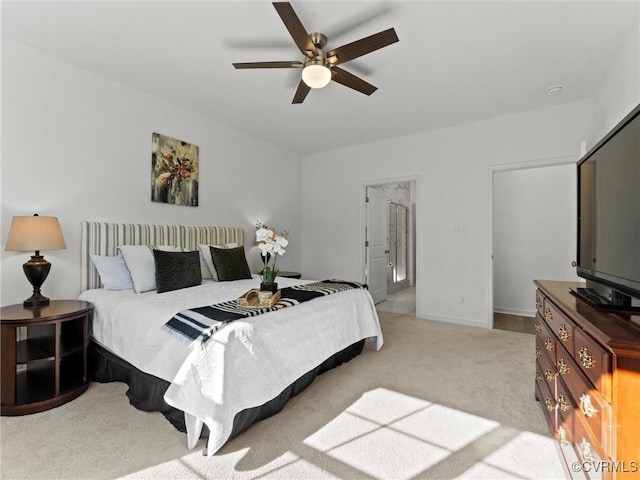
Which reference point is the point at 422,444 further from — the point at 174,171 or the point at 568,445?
the point at 174,171

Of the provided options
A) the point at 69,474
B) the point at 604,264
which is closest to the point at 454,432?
the point at 604,264

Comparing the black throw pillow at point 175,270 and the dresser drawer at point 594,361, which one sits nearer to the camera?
the dresser drawer at point 594,361

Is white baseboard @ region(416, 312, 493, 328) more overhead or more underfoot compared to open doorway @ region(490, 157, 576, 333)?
more underfoot

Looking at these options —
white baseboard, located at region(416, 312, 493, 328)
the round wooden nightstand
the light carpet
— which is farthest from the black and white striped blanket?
white baseboard, located at region(416, 312, 493, 328)

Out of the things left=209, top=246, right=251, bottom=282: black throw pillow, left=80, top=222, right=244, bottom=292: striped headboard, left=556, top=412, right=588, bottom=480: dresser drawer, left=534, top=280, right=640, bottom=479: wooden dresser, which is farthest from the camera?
left=209, top=246, right=251, bottom=282: black throw pillow

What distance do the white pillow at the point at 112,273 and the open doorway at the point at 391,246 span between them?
11.6ft

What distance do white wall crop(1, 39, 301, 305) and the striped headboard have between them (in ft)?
0.27

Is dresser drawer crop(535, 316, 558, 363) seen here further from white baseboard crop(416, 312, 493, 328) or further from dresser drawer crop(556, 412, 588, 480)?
white baseboard crop(416, 312, 493, 328)

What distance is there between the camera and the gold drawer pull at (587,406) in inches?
43.2

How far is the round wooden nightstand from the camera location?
201 cm

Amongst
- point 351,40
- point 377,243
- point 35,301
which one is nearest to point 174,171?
point 35,301

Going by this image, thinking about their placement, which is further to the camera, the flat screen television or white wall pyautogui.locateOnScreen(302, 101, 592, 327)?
white wall pyautogui.locateOnScreen(302, 101, 592, 327)

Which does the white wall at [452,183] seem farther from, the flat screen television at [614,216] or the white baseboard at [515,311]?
the flat screen television at [614,216]

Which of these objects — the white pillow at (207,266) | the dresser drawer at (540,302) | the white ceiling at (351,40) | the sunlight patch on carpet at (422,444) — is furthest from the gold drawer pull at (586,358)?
the white pillow at (207,266)
